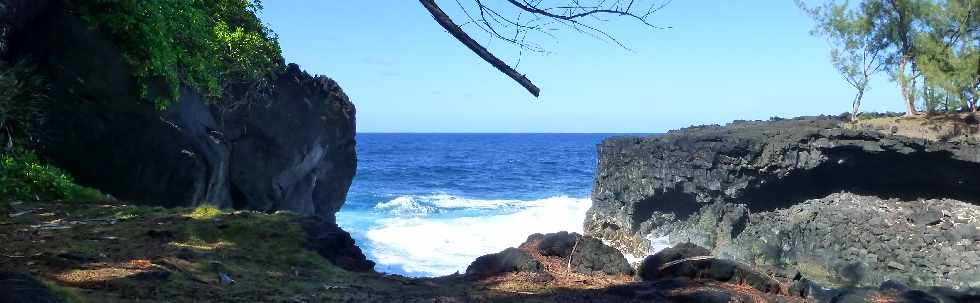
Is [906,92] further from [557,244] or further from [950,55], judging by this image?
[557,244]

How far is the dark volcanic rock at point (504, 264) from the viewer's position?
287 inches

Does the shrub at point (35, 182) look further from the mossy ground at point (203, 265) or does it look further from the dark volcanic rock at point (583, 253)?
the dark volcanic rock at point (583, 253)

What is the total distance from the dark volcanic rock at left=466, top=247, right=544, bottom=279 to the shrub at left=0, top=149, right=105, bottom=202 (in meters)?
5.01

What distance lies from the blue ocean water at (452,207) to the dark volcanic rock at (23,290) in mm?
15132

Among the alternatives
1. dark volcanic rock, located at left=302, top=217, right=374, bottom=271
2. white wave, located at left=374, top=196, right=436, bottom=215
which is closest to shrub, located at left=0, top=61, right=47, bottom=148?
dark volcanic rock, located at left=302, top=217, right=374, bottom=271

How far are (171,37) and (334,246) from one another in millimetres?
5275

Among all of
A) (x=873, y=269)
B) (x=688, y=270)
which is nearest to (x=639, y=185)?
(x=873, y=269)

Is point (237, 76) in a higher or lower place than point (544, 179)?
higher

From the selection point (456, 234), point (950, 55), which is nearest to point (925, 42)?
point (950, 55)

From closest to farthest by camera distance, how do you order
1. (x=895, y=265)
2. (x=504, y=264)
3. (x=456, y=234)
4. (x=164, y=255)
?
(x=164, y=255) → (x=504, y=264) → (x=895, y=265) → (x=456, y=234)

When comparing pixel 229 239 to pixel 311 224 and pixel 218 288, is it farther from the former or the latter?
pixel 218 288

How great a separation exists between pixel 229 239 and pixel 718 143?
2026cm

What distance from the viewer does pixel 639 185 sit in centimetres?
2806

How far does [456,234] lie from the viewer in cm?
3362
